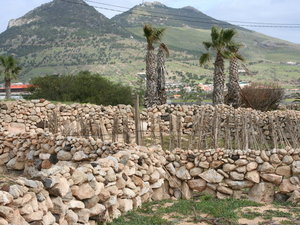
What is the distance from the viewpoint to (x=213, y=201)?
8.48 meters

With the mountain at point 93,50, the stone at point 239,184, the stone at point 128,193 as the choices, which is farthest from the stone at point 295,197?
the mountain at point 93,50

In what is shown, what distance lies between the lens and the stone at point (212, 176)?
9094 millimetres

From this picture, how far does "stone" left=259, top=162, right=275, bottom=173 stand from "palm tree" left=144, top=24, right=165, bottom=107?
13836 mm

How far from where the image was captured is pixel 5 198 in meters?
4.64

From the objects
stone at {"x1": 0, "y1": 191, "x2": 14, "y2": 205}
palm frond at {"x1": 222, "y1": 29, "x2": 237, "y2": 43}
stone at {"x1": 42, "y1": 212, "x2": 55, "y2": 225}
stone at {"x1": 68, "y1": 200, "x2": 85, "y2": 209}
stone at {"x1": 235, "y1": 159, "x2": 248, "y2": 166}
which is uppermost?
palm frond at {"x1": 222, "y1": 29, "x2": 237, "y2": 43}

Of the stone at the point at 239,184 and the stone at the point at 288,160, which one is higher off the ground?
the stone at the point at 288,160

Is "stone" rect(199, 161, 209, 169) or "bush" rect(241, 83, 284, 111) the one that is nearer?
"stone" rect(199, 161, 209, 169)

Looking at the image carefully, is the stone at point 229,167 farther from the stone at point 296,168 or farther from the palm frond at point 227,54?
the palm frond at point 227,54

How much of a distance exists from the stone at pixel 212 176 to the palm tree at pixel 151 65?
13.6 meters

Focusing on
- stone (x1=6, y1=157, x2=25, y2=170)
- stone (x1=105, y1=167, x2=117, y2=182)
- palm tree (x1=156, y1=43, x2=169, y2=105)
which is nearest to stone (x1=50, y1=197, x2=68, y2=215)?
stone (x1=105, y1=167, x2=117, y2=182)

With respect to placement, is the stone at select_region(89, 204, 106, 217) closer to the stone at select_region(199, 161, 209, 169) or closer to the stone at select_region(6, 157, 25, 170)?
the stone at select_region(199, 161, 209, 169)

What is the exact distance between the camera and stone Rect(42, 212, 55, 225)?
5173 millimetres

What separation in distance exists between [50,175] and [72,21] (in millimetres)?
127627

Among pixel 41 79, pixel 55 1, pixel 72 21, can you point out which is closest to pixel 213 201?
pixel 41 79
